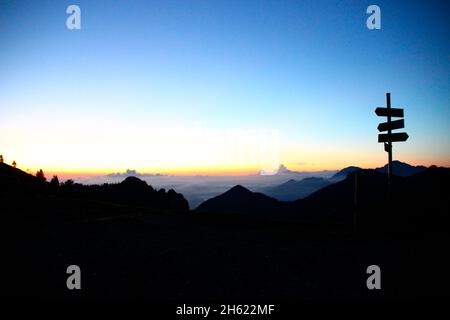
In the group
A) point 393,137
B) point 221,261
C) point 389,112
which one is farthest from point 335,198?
point 221,261

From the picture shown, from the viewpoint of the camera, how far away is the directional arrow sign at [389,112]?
11.3m

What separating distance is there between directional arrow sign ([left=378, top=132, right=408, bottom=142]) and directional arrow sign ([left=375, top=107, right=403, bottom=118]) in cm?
93

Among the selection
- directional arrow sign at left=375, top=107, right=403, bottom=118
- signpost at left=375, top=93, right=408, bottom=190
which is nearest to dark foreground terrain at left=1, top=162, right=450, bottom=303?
signpost at left=375, top=93, right=408, bottom=190

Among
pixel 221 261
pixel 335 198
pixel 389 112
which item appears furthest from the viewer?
pixel 335 198

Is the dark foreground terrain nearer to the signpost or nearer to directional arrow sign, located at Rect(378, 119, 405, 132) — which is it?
the signpost

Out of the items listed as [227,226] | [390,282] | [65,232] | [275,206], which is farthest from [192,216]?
[275,206]

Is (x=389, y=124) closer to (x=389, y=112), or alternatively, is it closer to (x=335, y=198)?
(x=389, y=112)

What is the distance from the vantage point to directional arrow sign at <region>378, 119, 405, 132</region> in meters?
10.9

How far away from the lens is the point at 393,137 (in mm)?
11180

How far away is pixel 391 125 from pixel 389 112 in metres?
0.63

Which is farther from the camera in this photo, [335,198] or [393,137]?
[335,198]

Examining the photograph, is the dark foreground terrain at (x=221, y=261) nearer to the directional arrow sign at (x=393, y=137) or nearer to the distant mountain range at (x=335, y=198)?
the directional arrow sign at (x=393, y=137)
